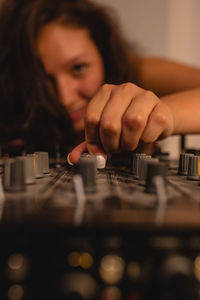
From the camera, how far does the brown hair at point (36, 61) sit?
1.04 m

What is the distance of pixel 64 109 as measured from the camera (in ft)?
3.57

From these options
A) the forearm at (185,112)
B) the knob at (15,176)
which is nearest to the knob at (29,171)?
the knob at (15,176)

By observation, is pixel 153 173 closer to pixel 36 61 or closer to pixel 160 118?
pixel 160 118

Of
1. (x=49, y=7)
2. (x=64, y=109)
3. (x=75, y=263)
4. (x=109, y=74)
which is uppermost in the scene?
(x=49, y=7)

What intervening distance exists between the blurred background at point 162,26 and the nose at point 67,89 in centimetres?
62

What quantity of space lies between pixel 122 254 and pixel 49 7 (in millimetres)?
1187

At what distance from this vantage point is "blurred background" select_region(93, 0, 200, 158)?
1488 mm

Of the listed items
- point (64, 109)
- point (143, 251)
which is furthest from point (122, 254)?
point (64, 109)

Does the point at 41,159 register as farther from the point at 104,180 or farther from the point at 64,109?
the point at 64,109

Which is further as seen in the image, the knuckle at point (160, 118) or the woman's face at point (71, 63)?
the woman's face at point (71, 63)

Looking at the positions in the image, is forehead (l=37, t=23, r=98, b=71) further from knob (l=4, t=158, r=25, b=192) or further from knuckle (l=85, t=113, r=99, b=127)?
knob (l=4, t=158, r=25, b=192)

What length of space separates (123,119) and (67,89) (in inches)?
24.7

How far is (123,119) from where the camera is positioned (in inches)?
19.2

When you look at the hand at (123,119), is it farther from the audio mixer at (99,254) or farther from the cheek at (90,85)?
the cheek at (90,85)
